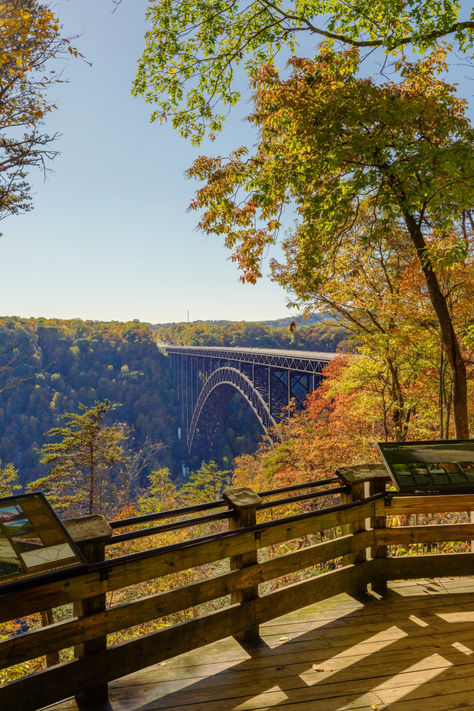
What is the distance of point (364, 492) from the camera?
11.5 feet

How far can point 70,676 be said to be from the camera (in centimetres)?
215

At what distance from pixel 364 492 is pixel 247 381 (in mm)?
28558

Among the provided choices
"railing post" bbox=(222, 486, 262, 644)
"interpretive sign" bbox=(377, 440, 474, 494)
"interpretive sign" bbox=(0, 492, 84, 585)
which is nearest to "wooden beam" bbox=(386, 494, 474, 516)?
"interpretive sign" bbox=(377, 440, 474, 494)

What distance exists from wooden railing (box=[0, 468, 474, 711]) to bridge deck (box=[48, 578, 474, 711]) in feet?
0.40

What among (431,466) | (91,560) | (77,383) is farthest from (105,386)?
(91,560)

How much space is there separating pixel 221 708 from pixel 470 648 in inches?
63.8

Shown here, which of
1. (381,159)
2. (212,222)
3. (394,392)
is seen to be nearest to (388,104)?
(381,159)

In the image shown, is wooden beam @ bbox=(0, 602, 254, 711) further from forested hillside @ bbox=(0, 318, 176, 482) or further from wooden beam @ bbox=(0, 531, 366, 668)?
forested hillside @ bbox=(0, 318, 176, 482)

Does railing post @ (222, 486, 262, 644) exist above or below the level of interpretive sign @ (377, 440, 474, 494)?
below

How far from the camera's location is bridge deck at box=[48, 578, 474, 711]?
2.21 m

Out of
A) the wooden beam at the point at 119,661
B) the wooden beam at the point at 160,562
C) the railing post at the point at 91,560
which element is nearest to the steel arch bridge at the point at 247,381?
the wooden beam at the point at 160,562

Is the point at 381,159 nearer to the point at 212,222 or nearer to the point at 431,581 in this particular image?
the point at 212,222

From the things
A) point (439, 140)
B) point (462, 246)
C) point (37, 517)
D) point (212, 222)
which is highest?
point (439, 140)

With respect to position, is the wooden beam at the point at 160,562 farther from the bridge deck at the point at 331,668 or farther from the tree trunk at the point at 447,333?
the tree trunk at the point at 447,333
